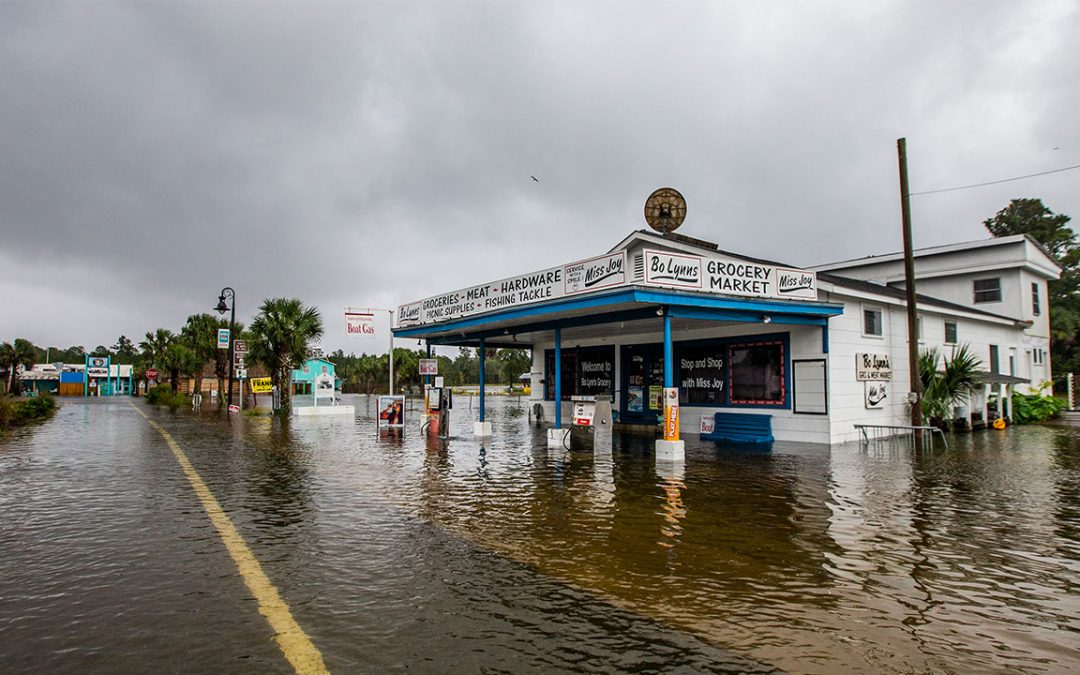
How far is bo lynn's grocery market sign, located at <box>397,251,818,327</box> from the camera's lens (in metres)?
13.0

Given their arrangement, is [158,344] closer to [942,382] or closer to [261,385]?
[261,385]

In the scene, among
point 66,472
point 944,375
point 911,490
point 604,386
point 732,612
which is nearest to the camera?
point 732,612

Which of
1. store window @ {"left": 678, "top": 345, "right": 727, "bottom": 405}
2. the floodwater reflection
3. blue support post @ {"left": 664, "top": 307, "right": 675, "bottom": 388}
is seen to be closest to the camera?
the floodwater reflection

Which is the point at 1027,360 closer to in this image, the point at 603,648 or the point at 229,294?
the point at 603,648

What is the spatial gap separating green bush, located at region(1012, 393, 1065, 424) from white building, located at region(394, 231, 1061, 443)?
1311 millimetres

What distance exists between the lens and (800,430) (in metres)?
17.1

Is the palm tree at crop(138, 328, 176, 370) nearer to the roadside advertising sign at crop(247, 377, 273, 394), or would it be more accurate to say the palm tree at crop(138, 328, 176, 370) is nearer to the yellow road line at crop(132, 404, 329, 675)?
the roadside advertising sign at crop(247, 377, 273, 394)

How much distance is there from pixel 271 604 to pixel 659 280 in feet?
32.1

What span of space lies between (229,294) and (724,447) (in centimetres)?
3045

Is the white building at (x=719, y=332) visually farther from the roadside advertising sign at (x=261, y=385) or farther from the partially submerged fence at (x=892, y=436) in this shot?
the roadside advertising sign at (x=261, y=385)

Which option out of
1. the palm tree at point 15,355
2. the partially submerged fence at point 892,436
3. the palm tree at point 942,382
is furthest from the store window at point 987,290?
the palm tree at point 15,355

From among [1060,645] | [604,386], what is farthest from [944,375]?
[1060,645]

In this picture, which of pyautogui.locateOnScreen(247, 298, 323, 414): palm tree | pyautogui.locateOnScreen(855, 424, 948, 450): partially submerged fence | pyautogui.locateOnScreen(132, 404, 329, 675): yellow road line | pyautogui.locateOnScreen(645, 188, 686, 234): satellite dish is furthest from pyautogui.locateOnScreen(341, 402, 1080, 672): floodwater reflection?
pyautogui.locateOnScreen(247, 298, 323, 414): palm tree

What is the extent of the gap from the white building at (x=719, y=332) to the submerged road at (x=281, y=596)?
7143 millimetres
